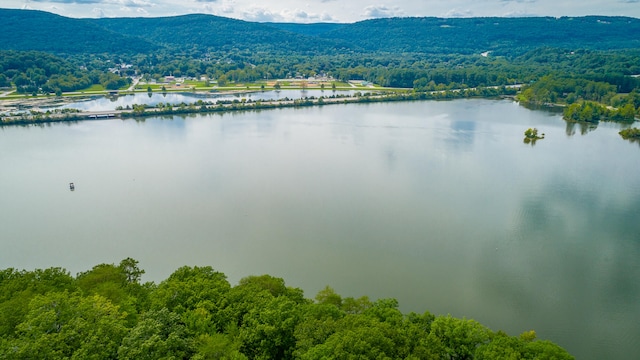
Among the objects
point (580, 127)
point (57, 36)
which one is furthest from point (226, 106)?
point (57, 36)

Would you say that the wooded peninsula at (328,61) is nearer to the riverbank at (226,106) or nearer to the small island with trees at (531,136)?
the riverbank at (226,106)

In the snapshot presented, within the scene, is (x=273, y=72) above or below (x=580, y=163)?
above

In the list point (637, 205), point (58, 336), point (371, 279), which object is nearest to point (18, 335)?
point (58, 336)

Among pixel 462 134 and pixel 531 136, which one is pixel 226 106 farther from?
pixel 531 136

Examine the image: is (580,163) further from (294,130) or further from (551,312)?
(294,130)

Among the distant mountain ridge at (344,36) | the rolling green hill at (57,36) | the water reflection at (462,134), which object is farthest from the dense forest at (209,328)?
the distant mountain ridge at (344,36)

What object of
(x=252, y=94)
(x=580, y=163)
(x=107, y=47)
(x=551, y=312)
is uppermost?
(x=107, y=47)
